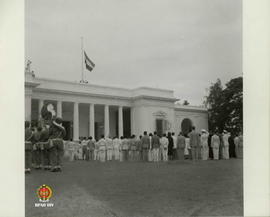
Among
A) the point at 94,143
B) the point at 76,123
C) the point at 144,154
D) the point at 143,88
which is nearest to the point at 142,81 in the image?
the point at 143,88

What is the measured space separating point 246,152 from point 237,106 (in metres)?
0.62

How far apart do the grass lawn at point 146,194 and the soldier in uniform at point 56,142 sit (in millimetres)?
593

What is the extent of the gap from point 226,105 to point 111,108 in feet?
5.05

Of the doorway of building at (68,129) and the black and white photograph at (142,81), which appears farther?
the doorway of building at (68,129)

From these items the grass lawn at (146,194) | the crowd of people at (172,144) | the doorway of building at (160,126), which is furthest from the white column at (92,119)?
the grass lawn at (146,194)

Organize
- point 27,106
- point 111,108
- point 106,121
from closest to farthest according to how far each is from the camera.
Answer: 1. point 27,106
2. point 111,108
3. point 106,121

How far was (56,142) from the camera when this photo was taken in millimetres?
6754

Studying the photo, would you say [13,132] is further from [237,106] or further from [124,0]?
[237,106]

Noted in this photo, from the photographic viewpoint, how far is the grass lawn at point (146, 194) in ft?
17.6

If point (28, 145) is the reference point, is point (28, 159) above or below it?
below

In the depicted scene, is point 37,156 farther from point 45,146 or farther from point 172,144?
point 172,144

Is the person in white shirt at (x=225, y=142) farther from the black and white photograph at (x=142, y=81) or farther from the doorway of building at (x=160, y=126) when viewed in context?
the doorway of building at (x=160, y=126)

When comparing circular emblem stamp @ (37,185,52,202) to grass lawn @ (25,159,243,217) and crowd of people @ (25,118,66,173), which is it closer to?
grass lawn @ (25,159,243,217)

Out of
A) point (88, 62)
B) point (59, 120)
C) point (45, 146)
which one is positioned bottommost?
point (45, 146)
